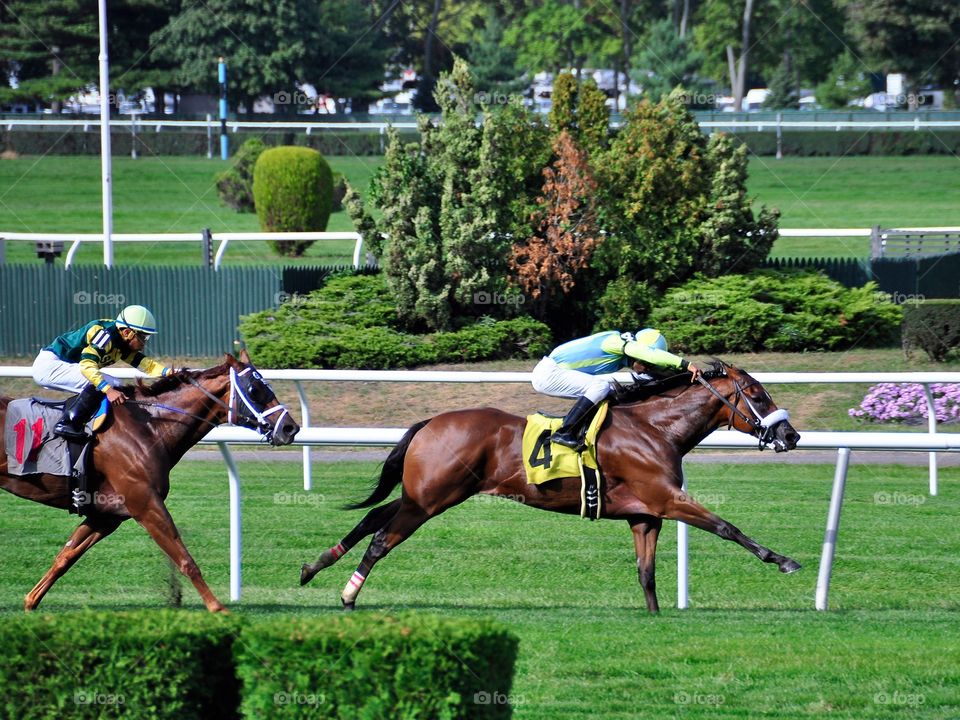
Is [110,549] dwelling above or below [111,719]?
below

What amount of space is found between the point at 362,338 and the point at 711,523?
8.83 metres

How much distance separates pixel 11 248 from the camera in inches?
1107

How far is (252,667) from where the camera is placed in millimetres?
3779

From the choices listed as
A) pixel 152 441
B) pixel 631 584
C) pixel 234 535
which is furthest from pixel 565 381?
pixel 152 441

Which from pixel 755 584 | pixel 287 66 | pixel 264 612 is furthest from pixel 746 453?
pixel 287 66

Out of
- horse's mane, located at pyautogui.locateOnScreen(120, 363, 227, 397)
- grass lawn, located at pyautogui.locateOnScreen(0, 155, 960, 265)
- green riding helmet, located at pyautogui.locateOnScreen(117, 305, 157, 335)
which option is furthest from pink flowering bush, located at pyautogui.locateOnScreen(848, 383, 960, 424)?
grass lawn, located at pyautogui.locateOnScreen(0, 155, 960, 265)

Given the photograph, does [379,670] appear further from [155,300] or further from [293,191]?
[293,191]

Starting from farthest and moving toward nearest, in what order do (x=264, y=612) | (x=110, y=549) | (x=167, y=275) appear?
(x=167, y=275) < (x=110, y=549) < (x=264, y=612)

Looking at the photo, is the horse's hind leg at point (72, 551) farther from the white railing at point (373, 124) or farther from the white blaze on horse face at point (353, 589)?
the white railing at point (373, 124)

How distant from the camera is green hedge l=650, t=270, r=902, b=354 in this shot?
49.8 ft

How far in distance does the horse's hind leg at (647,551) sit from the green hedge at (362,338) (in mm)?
8195

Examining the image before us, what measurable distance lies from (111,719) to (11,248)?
2599cm

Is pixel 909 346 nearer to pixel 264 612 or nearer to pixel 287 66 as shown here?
pixel 264 612

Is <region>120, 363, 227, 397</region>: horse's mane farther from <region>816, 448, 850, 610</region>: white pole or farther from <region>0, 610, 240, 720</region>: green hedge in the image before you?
<region>816, 448, 850, 610</region>: white pole
